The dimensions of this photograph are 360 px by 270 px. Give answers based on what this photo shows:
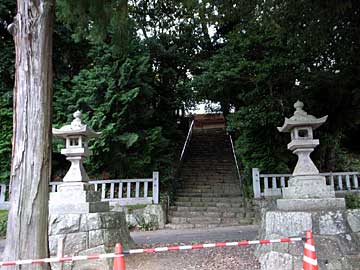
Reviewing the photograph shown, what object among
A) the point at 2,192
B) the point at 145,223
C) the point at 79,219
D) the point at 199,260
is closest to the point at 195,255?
the point at 199,260

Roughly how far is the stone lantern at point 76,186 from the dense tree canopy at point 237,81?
175 cm

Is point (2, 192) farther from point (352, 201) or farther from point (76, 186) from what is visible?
point (352, 201)

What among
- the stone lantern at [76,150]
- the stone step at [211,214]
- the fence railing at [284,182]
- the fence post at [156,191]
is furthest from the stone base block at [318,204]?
the fence post at [156,191]

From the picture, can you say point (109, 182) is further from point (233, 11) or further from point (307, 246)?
point (307, 246)

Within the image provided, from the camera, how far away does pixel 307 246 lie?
2.57 m

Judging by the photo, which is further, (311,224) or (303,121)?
(303,121)

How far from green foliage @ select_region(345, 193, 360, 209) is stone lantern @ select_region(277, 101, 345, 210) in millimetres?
2834

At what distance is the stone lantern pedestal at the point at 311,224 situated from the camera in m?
3.47

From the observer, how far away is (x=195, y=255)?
4.87m

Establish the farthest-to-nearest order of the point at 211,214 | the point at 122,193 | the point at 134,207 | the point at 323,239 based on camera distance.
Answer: the point at 122,193 → the point at 211,214 → the point at 134,207 → the point at 323,239

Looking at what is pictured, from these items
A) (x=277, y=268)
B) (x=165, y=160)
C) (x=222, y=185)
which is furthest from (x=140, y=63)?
(x=277, y=268)

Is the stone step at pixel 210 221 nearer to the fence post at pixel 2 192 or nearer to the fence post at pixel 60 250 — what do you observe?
the fence post at pixel 60 250

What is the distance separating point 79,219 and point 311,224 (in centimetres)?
326

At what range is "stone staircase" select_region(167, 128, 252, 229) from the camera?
7980 mm
